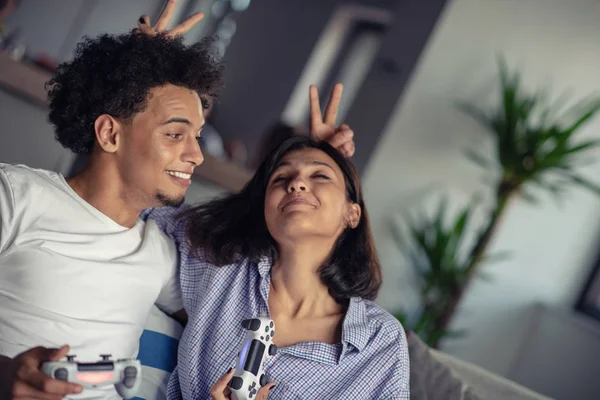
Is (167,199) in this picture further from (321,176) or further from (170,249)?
(321,176)

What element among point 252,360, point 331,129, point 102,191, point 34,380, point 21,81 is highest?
point 331,129

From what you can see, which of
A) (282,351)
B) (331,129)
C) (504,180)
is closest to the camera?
(282,351)

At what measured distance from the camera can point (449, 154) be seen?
12.9 ft

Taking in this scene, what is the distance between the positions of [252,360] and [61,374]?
0.39 meters

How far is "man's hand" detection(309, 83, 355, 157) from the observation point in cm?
205

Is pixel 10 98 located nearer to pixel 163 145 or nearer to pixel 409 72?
pixel 163 145

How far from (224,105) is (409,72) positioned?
1697mm

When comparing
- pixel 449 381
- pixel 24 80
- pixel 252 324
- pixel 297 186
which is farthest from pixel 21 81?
pixel 449 381

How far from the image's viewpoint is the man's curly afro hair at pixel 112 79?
160 cm

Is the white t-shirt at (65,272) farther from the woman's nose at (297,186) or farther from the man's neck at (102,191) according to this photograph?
the woman's nose at (297,186)

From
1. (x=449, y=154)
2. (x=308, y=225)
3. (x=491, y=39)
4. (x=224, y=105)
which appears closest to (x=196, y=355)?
(x=308, y=225)

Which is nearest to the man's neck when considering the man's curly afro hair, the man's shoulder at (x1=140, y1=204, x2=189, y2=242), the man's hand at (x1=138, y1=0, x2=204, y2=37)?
the man's curly afro hair

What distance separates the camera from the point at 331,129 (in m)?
2.12

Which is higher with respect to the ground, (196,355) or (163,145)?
(163,145)
